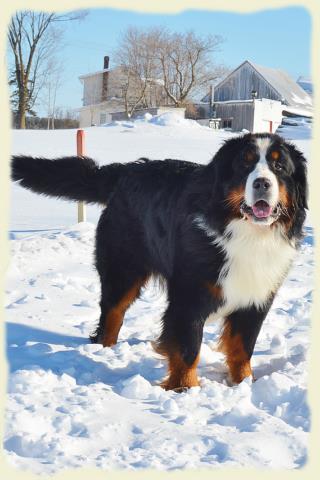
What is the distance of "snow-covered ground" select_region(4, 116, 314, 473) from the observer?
224 cm

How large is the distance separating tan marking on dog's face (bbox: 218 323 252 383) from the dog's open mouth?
878 millimetres

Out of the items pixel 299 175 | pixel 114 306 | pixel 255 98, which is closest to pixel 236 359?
pixel 114 306

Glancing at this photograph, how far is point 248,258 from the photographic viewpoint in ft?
10.2

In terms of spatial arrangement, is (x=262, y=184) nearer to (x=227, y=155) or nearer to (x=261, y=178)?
(x=261, y=178)

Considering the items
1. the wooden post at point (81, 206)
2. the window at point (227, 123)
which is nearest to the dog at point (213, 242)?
the wooden post at point (81, 206)

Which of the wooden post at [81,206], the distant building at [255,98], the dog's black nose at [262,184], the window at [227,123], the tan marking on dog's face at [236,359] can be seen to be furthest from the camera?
the window at [227,123]

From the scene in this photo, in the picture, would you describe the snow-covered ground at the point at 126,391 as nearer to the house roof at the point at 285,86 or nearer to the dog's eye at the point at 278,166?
the dog's eye at the point at 278,166

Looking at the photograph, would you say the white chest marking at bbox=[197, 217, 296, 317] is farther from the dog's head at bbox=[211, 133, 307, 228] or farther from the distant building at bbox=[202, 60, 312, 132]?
the distant building at bbox=[202, 60, 312, 132]

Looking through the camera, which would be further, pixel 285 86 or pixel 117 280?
pixel 285 86

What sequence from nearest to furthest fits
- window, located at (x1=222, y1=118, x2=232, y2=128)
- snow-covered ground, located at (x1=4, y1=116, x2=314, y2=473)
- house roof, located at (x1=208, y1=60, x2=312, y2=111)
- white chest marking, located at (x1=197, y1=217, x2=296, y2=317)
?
snow-covered ground, located at (x1=4, y1=116, x2=314, y2=473) → white chest marking, located at (x1=197, y1=217, x2=296, y2=317) → house roof, located at (x1=208, y1=60, x2=312, y2=111) → window, located at (x1=222, y1=118, x2=232, y2=128)

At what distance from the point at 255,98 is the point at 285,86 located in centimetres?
452

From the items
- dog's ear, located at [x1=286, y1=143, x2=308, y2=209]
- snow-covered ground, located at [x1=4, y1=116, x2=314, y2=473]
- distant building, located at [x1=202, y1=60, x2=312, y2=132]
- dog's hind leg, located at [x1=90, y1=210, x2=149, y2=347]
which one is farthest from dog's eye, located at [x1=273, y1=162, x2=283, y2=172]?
distant building, located at [x1=202, y1=60, x2=312, y2=132]

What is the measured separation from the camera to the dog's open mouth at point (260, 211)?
9.54 feet

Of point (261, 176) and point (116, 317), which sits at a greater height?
point (261, 176)
